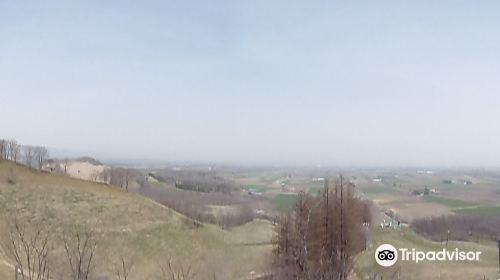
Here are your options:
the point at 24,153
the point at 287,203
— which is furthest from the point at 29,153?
the point at 287,203

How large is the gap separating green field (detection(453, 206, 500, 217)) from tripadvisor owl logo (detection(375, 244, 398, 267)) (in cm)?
2271

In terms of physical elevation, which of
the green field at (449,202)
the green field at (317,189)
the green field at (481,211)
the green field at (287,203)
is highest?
the green field at (317,189)

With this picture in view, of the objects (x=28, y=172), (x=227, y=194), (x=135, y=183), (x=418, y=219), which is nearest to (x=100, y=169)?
(x=135, y=183)

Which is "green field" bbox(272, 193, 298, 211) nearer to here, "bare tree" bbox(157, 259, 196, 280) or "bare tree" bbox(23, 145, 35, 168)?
"bare tree" bbox(157, 259, 196, 280)

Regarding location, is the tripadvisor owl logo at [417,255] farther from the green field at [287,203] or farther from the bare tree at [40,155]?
the bare tree at [40,155]

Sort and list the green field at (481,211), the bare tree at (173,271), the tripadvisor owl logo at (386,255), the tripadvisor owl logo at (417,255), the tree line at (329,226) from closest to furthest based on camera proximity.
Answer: the tree line at (329,226) → the bare tree at (173,271) → the tripadvisor owl logo at (386,255) → the tripadvisor owl logo at (417,255) → the green field at (481,211)

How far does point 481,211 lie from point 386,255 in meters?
28.6

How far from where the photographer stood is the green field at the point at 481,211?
51141 mm

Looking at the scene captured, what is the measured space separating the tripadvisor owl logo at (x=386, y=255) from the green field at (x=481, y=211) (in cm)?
2271

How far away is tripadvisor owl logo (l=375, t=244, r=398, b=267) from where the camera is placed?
2821cm

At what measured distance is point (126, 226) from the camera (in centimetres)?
3291

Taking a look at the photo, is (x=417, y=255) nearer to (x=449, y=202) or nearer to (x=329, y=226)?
(x=329, y=226)

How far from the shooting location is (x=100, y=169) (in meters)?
72.5

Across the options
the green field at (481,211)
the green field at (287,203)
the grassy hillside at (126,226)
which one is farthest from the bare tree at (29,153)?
the green field at (481,211)
